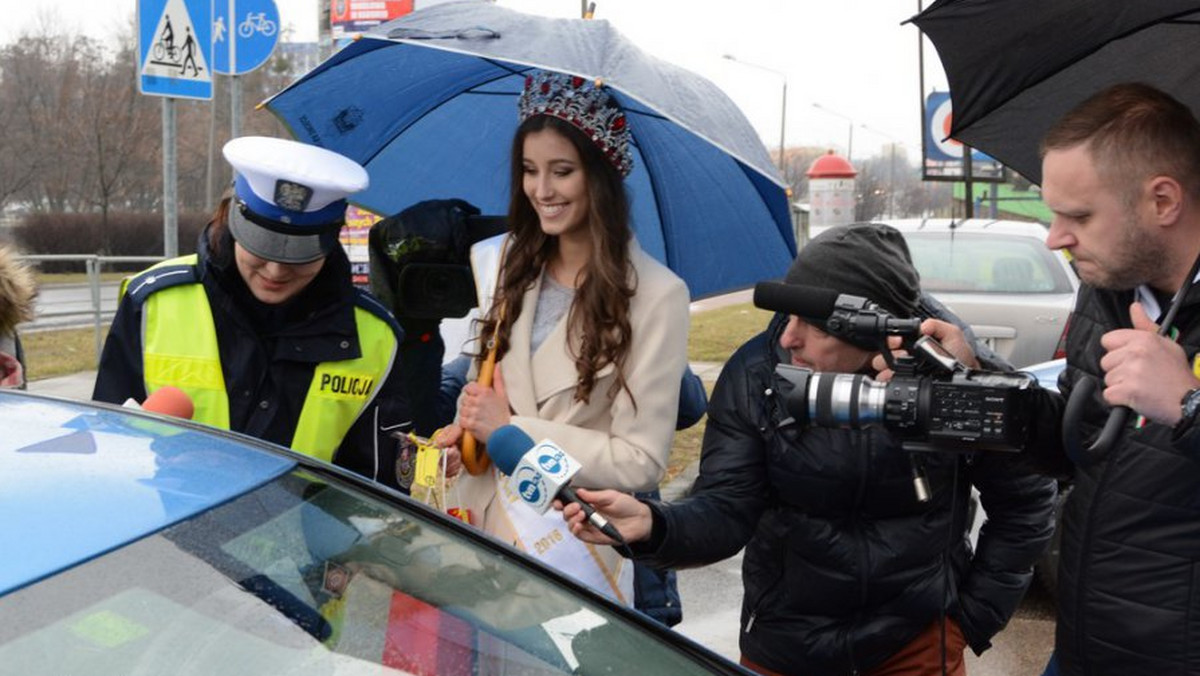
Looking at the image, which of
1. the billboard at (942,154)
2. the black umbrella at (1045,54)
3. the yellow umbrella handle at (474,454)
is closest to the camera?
the black umbrella at (1045,54)

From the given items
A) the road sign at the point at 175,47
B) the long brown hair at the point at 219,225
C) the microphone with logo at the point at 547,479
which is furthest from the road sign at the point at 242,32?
the microphone with logo at the point at 547,479

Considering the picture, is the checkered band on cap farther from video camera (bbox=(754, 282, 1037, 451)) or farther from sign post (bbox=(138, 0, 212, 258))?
sign post (bbox=(138, 0, 212, 258))

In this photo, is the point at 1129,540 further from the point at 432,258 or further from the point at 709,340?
the point at 709,340

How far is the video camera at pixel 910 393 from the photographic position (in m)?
2.09

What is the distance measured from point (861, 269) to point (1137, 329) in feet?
1.99

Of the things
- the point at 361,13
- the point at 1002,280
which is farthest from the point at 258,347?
the point at 1002,280

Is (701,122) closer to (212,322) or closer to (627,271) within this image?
(627,271)

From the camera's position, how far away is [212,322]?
2.75m

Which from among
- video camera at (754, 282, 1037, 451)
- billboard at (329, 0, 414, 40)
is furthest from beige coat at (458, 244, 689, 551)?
billboard at (329, 0, 414, 40)

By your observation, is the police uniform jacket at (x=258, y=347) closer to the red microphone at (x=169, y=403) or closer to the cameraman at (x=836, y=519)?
the red microphone at (x=169, y=403)

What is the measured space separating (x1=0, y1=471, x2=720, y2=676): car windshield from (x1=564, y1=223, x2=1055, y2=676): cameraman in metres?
0.48

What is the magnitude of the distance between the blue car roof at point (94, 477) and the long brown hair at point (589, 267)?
1036 mm

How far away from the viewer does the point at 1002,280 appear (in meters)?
8.64

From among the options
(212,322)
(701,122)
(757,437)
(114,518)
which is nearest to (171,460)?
(114,518)
